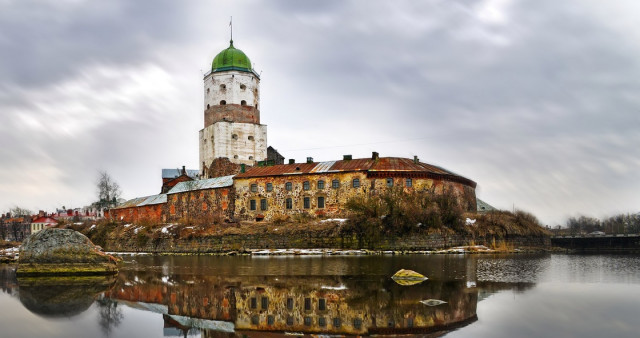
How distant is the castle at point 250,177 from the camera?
52438mm

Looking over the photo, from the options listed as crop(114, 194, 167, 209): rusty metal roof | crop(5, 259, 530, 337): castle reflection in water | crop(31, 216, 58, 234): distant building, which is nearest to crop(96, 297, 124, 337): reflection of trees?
crop(5, 259, 530, 337): castle reflection in water

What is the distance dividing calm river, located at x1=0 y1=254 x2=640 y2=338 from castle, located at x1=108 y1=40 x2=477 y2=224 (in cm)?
3422

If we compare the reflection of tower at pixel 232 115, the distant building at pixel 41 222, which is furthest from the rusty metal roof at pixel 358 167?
the distant building at pixel 41 222

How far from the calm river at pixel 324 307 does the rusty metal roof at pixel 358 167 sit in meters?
34.2

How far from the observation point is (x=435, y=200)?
48.7m

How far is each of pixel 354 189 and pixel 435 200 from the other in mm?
7499

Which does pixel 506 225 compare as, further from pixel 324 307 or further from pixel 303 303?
pixel 324 307

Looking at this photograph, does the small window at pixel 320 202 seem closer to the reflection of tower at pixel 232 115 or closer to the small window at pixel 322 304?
the reflection of tower at pixel 232 115

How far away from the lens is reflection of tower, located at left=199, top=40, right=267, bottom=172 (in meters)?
70.3

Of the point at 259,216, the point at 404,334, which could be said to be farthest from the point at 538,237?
the point at 404,334

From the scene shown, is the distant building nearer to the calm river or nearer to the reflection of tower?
the reflection of tower

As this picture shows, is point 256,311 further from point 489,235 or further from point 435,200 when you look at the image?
point 435,200

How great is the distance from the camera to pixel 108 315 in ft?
36.7

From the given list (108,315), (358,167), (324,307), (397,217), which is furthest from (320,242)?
(108,315)
